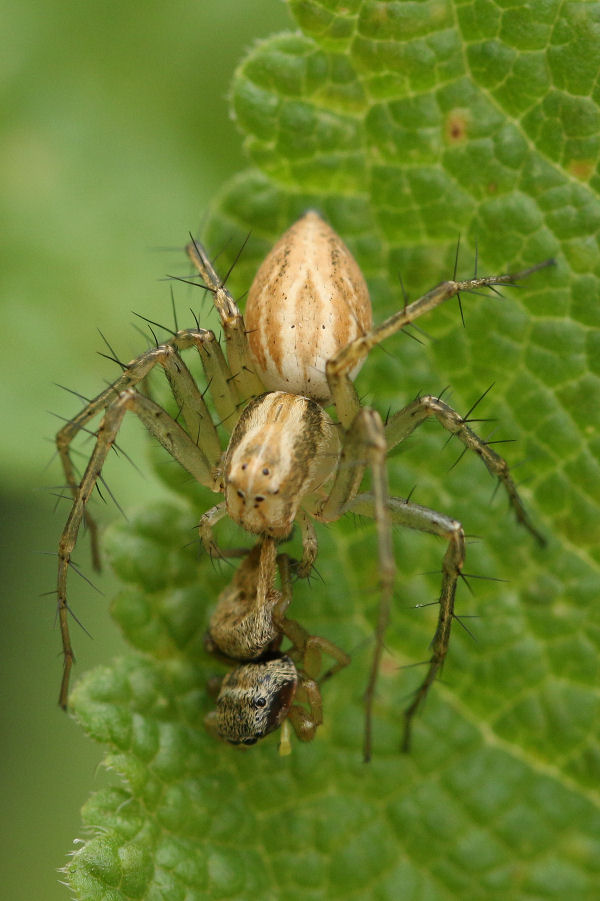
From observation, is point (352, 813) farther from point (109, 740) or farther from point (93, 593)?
point (93, 593)

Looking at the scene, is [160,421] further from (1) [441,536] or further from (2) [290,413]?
(1) [441,536]

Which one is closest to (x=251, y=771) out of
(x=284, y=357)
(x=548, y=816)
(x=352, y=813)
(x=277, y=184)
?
(x=352, y=813)

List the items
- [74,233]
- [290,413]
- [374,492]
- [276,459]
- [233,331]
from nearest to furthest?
1. [374,492]
2. [276,459]
3. [290,413]
4. [233,331]
5. [74,233]

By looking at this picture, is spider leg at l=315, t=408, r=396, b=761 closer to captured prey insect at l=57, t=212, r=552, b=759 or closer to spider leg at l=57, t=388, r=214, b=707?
captured prey insect at l=57, t=212, r=552, b=759

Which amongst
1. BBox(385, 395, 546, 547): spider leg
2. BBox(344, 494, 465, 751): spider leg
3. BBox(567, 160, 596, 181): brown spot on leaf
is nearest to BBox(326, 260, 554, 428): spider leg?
BBox(385, 395, 546, 547): spider leg

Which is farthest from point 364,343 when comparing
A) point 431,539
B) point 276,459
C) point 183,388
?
point 431,539

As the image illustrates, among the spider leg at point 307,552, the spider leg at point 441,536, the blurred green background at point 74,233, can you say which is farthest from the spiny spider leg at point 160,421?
the blurred green background at point 74,233
